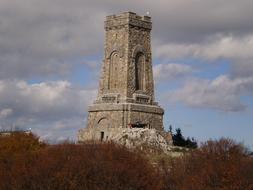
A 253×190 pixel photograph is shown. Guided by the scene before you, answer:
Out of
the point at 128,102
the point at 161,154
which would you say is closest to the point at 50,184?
the point at 161,154

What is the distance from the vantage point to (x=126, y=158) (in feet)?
159

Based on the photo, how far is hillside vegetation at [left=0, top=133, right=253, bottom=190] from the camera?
44.4 m

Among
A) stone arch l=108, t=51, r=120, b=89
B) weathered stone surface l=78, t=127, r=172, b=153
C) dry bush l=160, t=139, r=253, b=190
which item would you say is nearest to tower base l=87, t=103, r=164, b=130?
weathered stone surface l=78, t=127, r=172, b=153

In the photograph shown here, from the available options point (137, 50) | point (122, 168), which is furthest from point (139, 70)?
point (122, 168)

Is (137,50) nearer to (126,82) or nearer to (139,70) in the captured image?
(139,70)

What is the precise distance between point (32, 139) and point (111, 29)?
495 inches

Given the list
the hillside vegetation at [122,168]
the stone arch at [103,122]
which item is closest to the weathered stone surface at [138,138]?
the stone arch at [103,122]

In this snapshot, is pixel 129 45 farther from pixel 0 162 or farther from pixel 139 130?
pixel 0 162

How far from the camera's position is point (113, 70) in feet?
198

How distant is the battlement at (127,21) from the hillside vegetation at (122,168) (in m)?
13.1

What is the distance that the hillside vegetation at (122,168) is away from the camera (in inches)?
1750

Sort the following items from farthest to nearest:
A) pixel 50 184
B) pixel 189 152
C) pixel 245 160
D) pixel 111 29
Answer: pixel 111 29 < pixel 189 152 < pixel 245 160 < pixel 50 184

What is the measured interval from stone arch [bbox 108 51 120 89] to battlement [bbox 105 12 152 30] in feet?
8.41

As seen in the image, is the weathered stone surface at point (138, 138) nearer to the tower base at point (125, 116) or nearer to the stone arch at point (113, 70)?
the tower base at point (125, 116)
